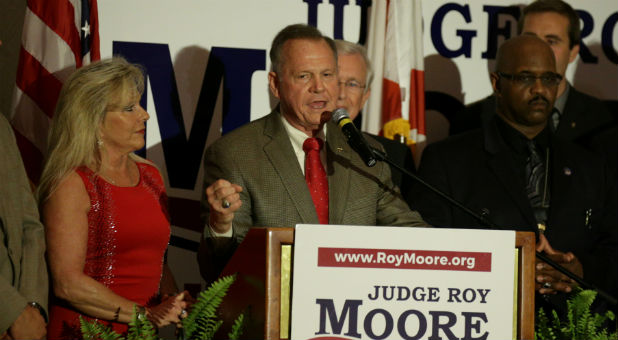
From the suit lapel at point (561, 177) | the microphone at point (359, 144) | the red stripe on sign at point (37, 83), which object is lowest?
the microphone at point (359, 144)

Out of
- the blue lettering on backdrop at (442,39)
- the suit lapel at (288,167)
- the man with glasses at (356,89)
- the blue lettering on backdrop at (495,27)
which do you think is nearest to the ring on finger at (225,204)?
the suit lapel at (288,167)

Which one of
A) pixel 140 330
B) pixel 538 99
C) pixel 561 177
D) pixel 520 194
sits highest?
pixel 538 99

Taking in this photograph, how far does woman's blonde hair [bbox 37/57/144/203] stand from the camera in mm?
2832

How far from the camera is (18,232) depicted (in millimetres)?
2449

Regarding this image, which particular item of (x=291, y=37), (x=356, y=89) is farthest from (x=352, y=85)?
(x=291, y=37)

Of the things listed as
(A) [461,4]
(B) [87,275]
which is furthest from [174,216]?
(A) [461,4]

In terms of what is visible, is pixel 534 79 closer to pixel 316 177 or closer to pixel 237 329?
pixel 316 177

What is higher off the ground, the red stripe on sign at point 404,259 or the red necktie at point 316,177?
the red necktie at point 316,177

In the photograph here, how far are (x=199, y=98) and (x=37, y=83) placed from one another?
928mm

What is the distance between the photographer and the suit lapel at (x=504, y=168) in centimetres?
338

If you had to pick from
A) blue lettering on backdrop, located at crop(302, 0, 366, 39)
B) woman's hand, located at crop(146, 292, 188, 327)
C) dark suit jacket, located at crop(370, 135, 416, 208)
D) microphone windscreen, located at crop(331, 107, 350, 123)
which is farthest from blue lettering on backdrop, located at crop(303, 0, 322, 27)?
woman's hand, located at crop(146, 292, 188, 327)

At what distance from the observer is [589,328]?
2066mm

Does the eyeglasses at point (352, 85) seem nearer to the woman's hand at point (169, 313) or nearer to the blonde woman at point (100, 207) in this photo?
the blonde woman at point (100, 207)

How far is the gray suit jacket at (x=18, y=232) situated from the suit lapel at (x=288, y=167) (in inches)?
33.8
